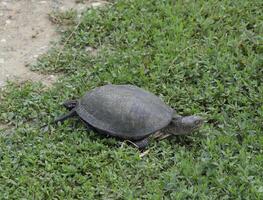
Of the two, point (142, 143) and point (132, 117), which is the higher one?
point (132, 117)

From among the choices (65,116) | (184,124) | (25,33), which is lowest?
(25,33)

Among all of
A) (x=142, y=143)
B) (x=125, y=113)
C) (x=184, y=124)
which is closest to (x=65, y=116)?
(x=125, y=113)

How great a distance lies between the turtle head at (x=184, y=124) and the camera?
4.47 meters

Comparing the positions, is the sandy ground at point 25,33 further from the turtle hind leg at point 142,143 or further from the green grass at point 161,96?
the turtle hind leg at point 142,143

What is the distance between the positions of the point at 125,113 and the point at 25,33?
80.1 inches

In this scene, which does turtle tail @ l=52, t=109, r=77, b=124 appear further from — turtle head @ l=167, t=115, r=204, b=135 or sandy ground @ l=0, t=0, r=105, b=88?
turtle head @ l=167, t=115, r=204, b=135

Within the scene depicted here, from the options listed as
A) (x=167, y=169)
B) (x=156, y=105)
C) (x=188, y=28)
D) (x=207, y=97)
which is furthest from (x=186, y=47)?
(x=167, y=169)

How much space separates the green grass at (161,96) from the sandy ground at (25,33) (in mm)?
155

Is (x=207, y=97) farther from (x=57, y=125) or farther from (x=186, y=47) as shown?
(x=57, y=125)

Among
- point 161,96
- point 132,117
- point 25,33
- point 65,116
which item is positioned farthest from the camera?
point 25,33

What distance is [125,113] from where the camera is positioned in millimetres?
4461

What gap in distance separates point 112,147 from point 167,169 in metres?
0.47

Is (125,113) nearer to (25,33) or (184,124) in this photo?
(184,124)

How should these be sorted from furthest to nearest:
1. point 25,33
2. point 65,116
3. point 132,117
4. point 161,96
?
point 25,33 → point 161,96 → point 65,116 → point 132,117
